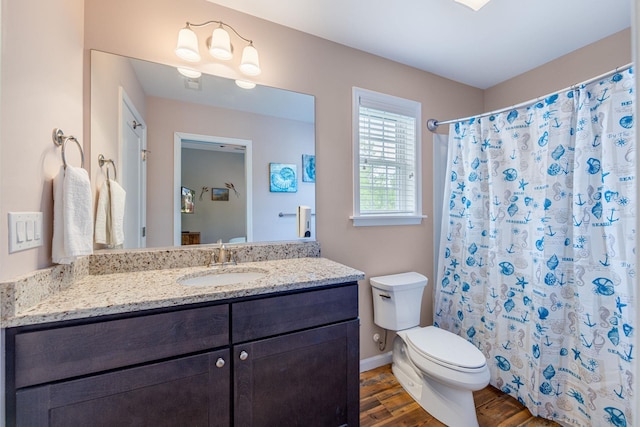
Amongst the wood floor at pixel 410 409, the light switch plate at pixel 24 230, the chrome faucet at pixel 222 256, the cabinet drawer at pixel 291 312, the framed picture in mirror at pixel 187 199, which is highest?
the framed picture in mirror at pixel 187 199

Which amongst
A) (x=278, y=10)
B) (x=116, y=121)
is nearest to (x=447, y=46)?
(x=278, y=10)

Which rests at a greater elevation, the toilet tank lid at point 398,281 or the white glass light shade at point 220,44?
the white glass light shade at point 220,44

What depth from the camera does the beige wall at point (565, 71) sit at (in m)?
1.74

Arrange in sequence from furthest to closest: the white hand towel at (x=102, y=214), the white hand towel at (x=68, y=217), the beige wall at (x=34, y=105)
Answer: the white hand towel at (x=102, y=214) → the white hand towel at (x=68, y=217) → the beige wall at (x=34, y=105)

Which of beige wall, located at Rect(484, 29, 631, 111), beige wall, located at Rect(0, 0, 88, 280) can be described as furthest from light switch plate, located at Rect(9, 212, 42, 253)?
beige wall, located at Rect(484, 29, 631, 111)

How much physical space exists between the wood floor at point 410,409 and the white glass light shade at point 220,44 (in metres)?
2.25

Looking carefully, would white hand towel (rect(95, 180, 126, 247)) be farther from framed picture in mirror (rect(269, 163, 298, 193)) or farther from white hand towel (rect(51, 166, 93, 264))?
framed picture in mirror (rect(269, 163, 298, 193))

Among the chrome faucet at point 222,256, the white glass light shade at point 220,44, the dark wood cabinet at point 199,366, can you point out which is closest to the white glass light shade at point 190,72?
the white glass light shade at point 220,44

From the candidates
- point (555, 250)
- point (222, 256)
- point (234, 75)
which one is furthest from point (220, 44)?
point (555, 250)

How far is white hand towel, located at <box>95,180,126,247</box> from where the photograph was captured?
124 centimetres

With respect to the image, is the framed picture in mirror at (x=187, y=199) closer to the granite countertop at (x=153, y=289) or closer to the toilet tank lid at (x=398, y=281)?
the granite countertop at (x=153, y=289)

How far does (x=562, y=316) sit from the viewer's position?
154 centimetres

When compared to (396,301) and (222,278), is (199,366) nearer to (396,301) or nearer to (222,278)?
(222,278)

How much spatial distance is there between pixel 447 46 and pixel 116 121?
2161 millimetres
